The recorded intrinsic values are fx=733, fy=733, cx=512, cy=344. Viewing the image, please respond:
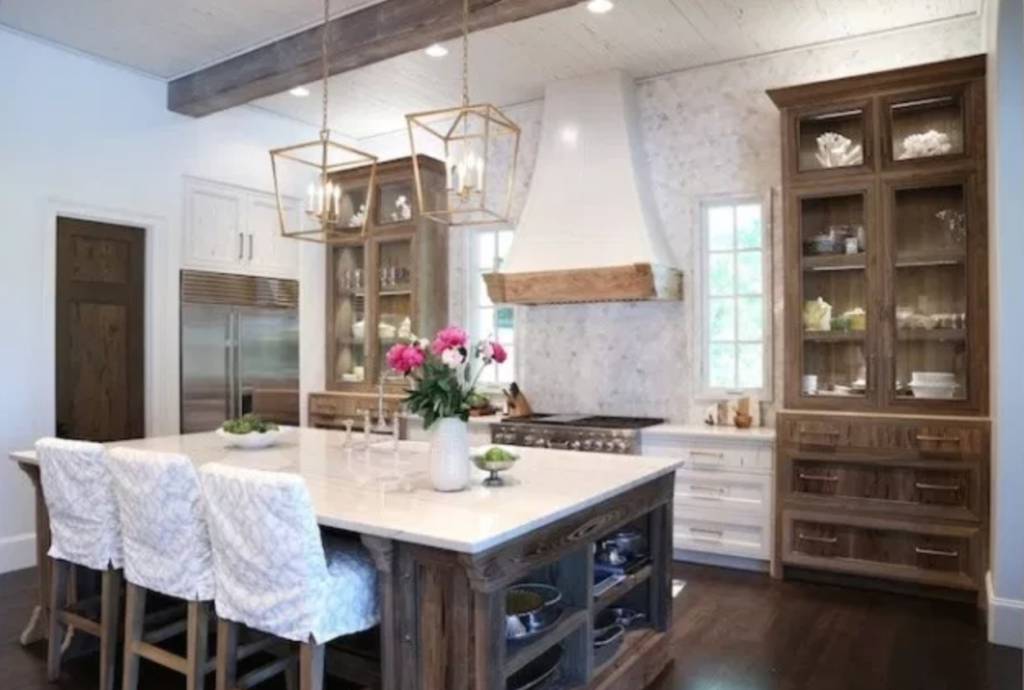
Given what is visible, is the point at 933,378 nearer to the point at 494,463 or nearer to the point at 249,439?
the point at 494,463

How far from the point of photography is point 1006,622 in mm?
3354

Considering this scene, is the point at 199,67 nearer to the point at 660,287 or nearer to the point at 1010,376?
the point at 660,287

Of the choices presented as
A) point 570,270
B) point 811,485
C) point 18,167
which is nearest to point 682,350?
point 570,270

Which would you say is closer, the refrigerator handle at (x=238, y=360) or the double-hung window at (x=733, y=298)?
the double-hung window at (x=733, y=298)

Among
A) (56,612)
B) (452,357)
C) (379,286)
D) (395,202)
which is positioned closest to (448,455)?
(452,357)

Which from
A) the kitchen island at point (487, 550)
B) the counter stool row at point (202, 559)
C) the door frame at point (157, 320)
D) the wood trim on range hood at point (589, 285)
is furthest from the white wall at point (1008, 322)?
the door frame at point (157, 320)

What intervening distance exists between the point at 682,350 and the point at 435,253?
2.16 metres

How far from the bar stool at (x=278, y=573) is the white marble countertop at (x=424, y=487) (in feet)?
0.47

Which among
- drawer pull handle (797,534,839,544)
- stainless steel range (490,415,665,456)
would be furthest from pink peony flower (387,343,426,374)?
drawer pull handle (797,534,839,544)

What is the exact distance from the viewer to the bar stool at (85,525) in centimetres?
283

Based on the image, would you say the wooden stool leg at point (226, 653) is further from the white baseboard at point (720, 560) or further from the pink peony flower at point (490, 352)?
the white baseboard at point (720, 560)

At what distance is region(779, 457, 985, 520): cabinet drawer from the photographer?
3846 mm

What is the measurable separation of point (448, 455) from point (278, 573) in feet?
2.21

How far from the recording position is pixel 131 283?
504cm
